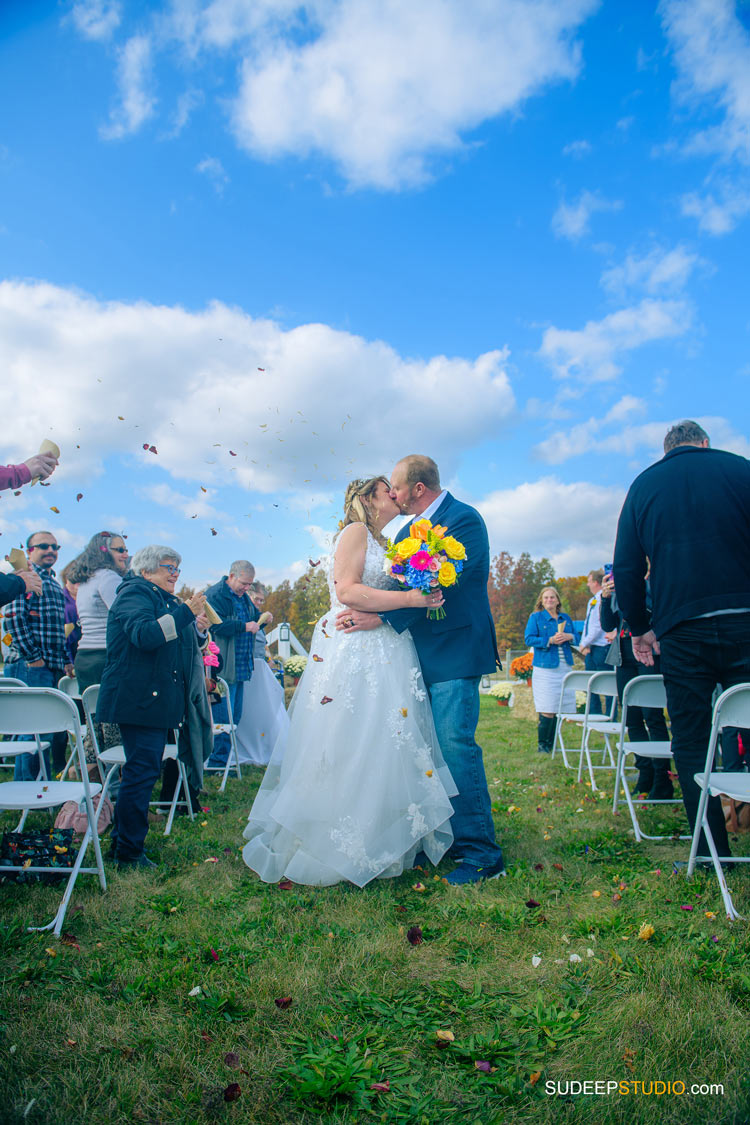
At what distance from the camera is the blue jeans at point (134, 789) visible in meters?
4.10

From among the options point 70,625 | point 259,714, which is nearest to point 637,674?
point 259,714

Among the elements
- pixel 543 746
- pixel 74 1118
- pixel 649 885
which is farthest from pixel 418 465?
pixel 543 746

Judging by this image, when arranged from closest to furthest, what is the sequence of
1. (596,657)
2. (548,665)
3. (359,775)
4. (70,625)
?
(359,775) → (70,625) → (548,665) → (596,657)

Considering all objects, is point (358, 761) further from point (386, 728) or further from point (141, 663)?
point (141, 663)

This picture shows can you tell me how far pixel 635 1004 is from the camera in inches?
90.9

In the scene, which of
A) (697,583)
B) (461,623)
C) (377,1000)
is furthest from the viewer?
(461,623)

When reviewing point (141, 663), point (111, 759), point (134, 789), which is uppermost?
point (141, 663)

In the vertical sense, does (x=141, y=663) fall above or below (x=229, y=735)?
above

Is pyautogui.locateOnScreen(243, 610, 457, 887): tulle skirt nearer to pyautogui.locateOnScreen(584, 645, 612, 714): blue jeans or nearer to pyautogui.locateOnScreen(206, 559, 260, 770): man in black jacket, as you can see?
pyautogui.locateOnScreen(206, 559, 260, 770): man in black jacket

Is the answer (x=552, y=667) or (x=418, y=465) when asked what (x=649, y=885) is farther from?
(x=552, y=667)

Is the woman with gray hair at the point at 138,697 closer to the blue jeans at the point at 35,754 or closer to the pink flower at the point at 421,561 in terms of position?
the pink flower at the point at 421,561

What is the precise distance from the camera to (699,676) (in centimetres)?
352

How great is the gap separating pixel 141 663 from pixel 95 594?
7.08ft

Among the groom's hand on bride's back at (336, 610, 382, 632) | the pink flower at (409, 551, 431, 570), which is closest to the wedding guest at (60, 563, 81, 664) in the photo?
the groom's hand on bride's back at (336, 610, 382, 632)
